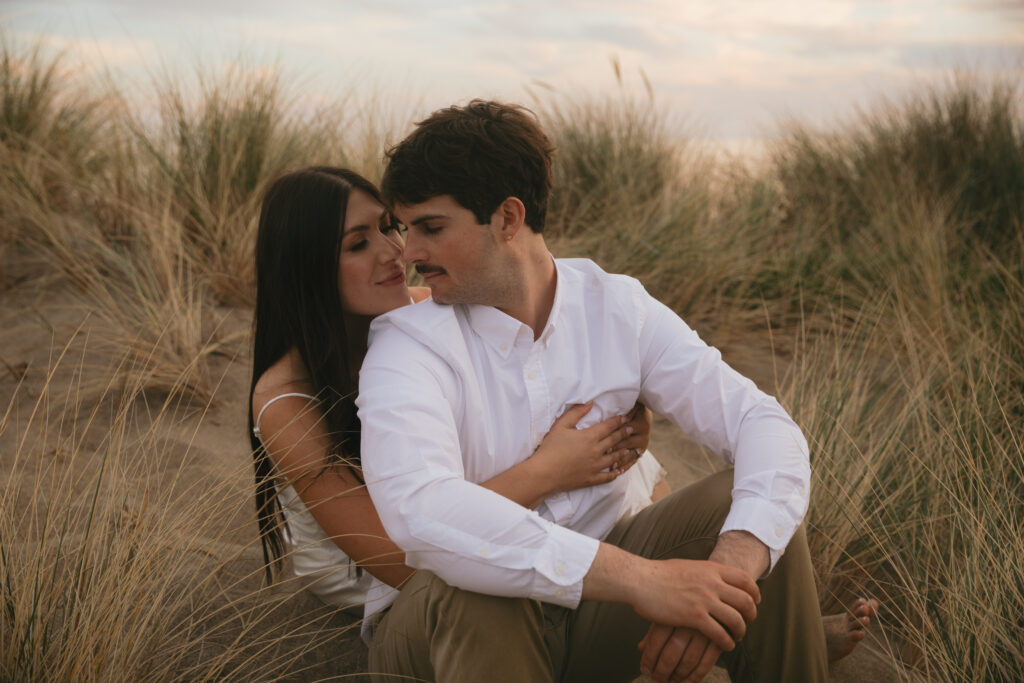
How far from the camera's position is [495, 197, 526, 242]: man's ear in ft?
7.58

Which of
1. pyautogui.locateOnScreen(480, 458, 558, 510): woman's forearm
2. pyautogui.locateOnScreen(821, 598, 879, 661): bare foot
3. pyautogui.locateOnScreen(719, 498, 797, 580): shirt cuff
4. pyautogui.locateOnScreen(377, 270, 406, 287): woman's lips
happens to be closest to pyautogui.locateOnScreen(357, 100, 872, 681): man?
pyautogui.locateOnScreen(719, 498, 797, 580): shirt cuff

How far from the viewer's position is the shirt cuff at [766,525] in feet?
6.62

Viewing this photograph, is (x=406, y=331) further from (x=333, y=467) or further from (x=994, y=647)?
(x=994, y=647)

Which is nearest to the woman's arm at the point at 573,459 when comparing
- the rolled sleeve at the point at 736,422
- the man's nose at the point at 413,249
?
the rolled sleeve at the point at 736,422

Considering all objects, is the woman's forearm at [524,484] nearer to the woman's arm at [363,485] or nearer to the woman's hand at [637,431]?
the woman's arm at [363,485]

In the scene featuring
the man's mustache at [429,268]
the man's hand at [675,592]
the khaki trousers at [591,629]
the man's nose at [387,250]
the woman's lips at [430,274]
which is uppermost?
the man's mustache at [429,268]

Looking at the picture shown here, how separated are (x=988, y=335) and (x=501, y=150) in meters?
3.05

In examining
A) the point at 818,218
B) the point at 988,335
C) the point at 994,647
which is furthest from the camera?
the point at 818,218

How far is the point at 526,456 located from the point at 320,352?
685mm

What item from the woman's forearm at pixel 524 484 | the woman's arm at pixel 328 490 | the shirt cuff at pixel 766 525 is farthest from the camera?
the woman's arm at pixel 328 490

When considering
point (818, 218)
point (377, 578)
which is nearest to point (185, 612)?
point (377, 578)

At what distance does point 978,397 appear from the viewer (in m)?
3.54

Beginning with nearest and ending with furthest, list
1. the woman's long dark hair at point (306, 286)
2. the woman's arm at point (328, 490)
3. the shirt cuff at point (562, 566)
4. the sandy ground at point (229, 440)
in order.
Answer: the shirt cuff at point (562, 566)
the woman's arm at point (328, 490)
the woman's long dark hair at point (306, 286)
the sandy ground at point (229, 440)

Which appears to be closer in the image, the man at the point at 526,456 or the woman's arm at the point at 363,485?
the man at the point at 526,456
